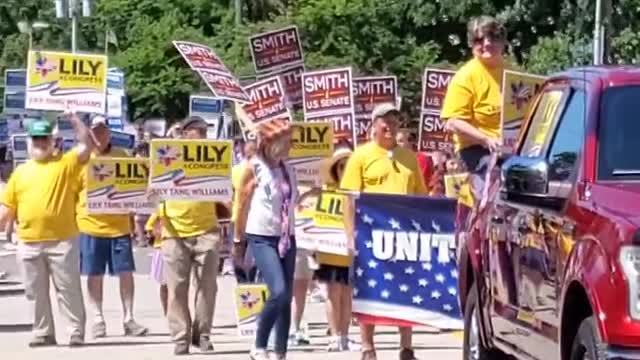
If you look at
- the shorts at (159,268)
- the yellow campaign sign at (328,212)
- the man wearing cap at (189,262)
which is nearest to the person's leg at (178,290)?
the man wearing cap at (189,262)

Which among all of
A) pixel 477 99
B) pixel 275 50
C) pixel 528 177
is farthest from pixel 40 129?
pixel 528 177

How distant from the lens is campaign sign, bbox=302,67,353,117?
17.7m

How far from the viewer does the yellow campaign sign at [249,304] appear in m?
14.6

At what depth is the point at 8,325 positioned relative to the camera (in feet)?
57.8

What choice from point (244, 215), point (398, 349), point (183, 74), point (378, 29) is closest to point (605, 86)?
point (244, 215)

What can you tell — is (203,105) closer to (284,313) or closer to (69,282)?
(69,282)

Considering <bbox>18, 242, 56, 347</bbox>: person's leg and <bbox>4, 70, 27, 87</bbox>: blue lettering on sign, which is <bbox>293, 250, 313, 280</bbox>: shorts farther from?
<bbox>4, 70, 27, 87</bbox>: blue lettering on sign

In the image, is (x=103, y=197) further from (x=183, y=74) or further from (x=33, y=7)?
(x=33, y=7)

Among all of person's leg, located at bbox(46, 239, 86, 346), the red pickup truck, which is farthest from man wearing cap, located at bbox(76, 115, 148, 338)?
the red pickup truck

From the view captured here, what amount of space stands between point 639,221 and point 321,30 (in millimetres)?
39200

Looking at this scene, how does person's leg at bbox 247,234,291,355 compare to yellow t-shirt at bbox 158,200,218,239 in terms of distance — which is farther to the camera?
yellow t-shirt at bbox 158,200,218,239

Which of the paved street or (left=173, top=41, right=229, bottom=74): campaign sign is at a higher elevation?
(left=173, top=41, right=229, bottom=74): campaign sign

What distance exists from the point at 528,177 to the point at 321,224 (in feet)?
21.8

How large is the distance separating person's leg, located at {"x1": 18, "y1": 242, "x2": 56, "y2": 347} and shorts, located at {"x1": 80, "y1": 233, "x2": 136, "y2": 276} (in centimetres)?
85
